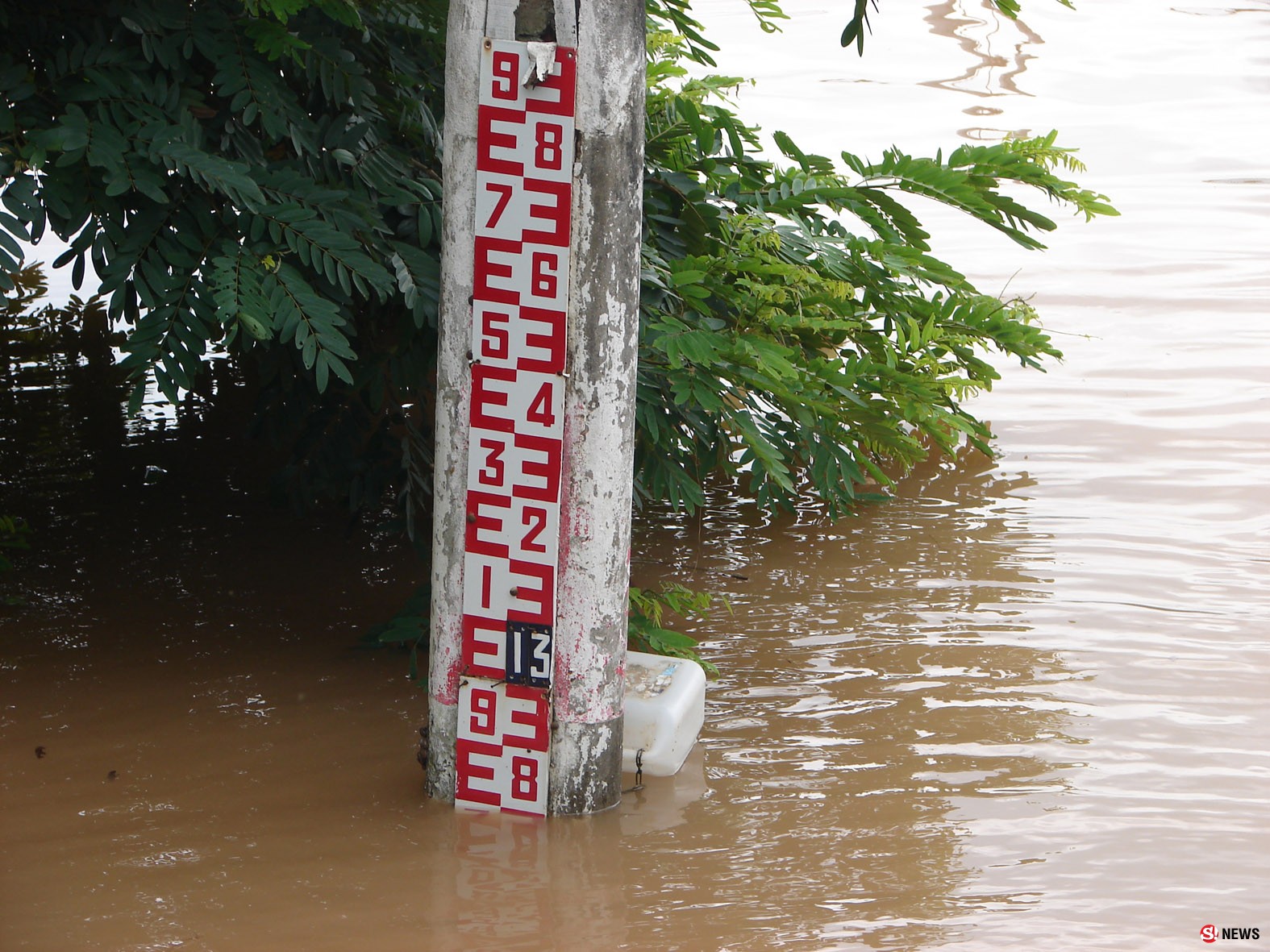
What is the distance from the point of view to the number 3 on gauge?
3494mm

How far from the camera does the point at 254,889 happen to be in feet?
10.9

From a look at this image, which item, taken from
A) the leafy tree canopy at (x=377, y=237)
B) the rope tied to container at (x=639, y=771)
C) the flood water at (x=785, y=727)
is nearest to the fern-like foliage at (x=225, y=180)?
the leafy tree canopy at (x=377, y=237)

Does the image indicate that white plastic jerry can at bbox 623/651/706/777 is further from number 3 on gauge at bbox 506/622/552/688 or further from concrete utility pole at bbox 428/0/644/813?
number 3 on gauge at bbox 506/622/552/688

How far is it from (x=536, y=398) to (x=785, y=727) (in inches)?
55.1

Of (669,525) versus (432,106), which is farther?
(669,525)

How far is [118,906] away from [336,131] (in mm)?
2292

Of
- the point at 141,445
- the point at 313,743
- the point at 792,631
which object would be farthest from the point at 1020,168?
the point at 141,445

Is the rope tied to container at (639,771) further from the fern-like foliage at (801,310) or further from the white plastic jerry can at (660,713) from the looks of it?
the fern-like foliage at (801,310)

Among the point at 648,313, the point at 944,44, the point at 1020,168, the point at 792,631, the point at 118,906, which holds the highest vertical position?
the point at 944,44

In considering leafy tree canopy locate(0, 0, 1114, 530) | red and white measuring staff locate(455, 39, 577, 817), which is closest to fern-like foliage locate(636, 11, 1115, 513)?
leafy tree canopy locate(0, 0, 1114, 530)

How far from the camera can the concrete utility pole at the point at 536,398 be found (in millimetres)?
3295

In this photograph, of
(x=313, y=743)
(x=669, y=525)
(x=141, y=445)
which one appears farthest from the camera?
(x=141, y=445)

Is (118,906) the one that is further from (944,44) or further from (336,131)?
(944,44)

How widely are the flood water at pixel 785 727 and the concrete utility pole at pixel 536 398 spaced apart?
285 mm
